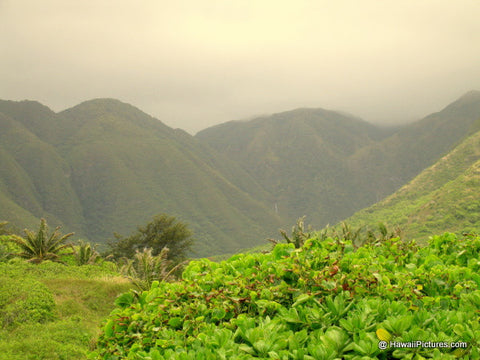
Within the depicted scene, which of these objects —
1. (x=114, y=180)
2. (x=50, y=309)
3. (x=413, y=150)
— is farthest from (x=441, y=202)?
(x=413, y=150)

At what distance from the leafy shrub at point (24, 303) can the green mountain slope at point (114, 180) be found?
283ft

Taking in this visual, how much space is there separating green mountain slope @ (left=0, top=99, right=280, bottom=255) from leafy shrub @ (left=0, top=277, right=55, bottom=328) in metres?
86.3

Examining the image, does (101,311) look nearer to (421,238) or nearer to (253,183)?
(421,238)

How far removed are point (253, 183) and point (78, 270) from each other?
587 feet

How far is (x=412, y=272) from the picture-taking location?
294cm

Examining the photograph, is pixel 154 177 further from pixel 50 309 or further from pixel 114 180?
pixel 50 309

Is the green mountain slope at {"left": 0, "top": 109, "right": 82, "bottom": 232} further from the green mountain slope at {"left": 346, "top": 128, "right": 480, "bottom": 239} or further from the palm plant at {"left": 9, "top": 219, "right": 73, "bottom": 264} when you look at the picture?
the palm plant at {"left": 9, "top": 219, "right": 73, "bottom": 264}

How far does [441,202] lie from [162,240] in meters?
29.9

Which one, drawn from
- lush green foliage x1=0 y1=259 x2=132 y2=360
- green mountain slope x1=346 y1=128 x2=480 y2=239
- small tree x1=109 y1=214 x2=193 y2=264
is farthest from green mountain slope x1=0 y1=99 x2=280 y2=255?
lush green foliage x1=0 y1=259 x2=132 y2=360

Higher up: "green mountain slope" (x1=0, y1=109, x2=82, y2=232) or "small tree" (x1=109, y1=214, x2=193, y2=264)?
"green mountain slope" (x1=0, y1=109, x2=82, y2=232)

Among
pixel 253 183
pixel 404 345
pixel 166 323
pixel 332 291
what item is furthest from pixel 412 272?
pixel 253 183

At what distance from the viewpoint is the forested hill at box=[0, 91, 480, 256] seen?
368 ft

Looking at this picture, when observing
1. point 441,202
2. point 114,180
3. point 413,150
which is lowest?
point 441,202

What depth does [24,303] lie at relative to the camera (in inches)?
344
